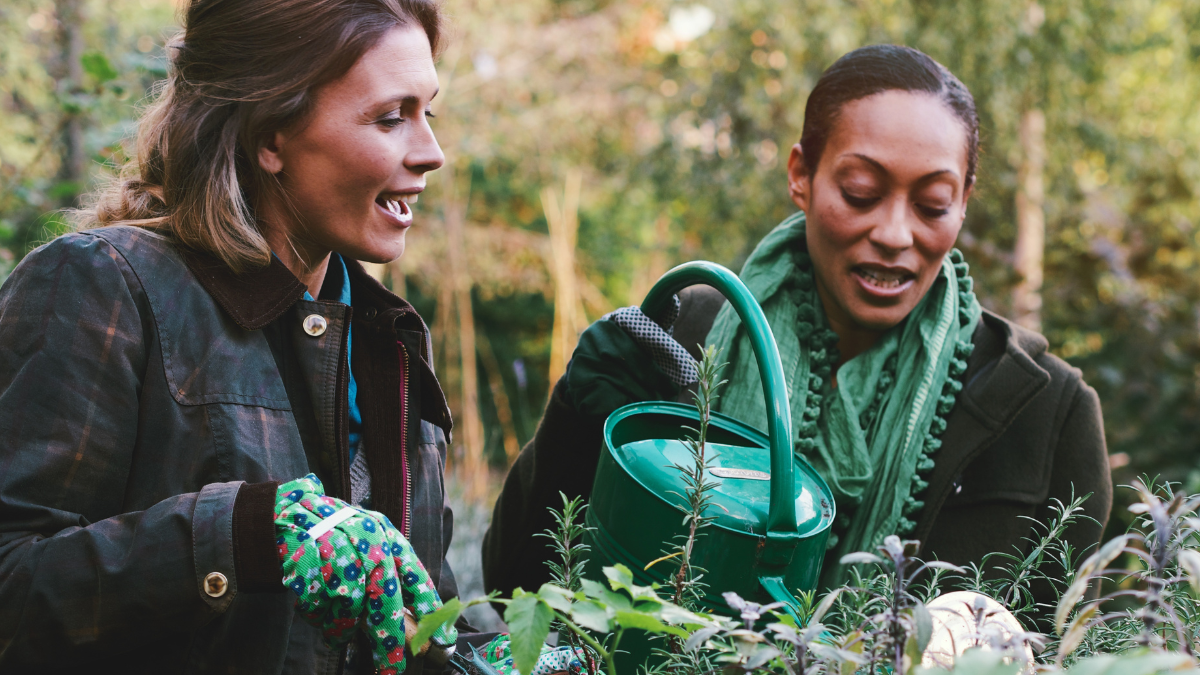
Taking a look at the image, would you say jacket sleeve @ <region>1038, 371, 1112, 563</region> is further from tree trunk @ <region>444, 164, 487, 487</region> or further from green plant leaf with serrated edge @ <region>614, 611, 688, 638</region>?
tree trunk @ <region>444, 164, 487, 487</region>

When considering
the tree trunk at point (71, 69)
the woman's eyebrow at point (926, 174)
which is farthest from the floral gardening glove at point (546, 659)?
the tree trunk at point (71, 69)

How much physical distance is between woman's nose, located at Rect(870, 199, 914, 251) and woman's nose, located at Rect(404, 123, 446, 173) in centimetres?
91

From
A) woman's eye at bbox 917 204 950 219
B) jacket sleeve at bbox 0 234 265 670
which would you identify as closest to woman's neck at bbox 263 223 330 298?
jacket sleeve at bbox 0 234 265 670

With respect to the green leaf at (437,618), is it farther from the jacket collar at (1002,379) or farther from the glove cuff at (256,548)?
the jacket collar at (1002,379)

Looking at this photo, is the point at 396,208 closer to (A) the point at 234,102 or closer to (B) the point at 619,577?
(A) the point at 234,102

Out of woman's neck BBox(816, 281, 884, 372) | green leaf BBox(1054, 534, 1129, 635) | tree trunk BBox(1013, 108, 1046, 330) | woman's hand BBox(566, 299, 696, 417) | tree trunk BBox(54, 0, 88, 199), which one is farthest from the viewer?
tree trunk BBox(1013, 108, 1046, 330)

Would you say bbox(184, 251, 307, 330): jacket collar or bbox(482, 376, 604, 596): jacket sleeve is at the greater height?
bbox(184, 251, 307, 330): jacket collar

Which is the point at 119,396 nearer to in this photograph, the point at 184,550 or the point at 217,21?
the point at 184,550

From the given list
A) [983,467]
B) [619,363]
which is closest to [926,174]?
[983,467]

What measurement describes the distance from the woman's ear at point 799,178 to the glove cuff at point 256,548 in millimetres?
1380

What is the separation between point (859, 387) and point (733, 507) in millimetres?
946

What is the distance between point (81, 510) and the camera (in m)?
1.13

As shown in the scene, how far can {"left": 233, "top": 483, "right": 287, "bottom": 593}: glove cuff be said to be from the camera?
1.05m

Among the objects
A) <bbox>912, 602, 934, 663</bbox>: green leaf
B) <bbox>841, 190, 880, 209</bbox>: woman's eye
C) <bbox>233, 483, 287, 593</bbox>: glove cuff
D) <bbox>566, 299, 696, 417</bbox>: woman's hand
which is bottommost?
<bbox>233, 483, 287, 593</bbox>: glove cuff
